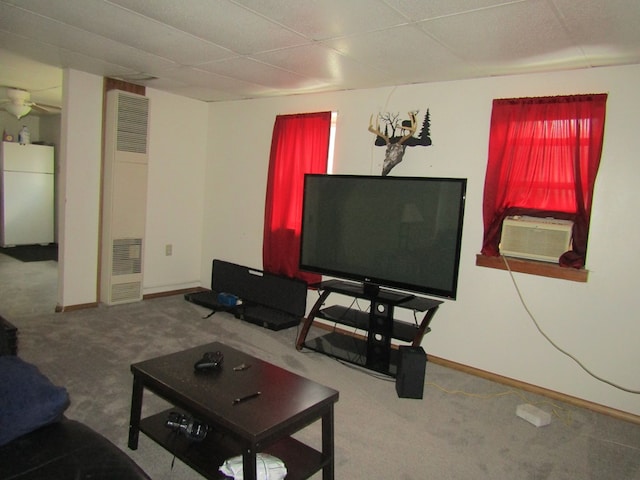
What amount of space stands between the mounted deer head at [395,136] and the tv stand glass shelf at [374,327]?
3.63 ft

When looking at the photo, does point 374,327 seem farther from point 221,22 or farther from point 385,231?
point 221,22

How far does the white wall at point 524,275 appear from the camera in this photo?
279cm

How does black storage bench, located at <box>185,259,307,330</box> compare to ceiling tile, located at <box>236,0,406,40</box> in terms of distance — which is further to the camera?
black storage bench, located at <box>185,259,307,330</box>

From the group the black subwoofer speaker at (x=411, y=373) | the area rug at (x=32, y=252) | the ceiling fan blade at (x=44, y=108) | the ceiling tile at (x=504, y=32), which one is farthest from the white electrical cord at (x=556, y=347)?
the ceiling fan blade at (x=44, y=108)

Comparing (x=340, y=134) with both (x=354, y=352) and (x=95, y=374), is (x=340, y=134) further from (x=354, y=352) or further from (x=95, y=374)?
(x=95, y=374)

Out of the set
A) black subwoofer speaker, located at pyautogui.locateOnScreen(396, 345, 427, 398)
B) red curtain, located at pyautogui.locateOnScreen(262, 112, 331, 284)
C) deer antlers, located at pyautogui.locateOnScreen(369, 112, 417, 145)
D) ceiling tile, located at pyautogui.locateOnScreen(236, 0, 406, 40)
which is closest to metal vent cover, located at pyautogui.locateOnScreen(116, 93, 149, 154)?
red curtain, located at pyautogui.locateOnScreen(262, 112, 331, 284)

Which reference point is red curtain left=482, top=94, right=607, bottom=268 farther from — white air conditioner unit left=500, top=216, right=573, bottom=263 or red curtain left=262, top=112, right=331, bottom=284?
red curtain left=262, top=112, right=331, bottom=284

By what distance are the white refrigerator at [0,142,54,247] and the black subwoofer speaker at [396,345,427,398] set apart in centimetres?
675

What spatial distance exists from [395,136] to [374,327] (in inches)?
64.0

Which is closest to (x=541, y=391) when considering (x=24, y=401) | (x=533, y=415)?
(x=533, y=415)

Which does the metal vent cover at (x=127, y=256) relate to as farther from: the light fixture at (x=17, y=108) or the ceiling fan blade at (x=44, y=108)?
the ceiling fan blade at (x=44, y=108)

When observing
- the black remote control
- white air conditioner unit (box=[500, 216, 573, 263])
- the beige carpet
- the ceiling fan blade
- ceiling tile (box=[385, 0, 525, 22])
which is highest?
the ceiling fan blade

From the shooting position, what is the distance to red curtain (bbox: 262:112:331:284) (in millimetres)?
4094

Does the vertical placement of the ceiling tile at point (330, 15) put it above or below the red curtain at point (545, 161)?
above
